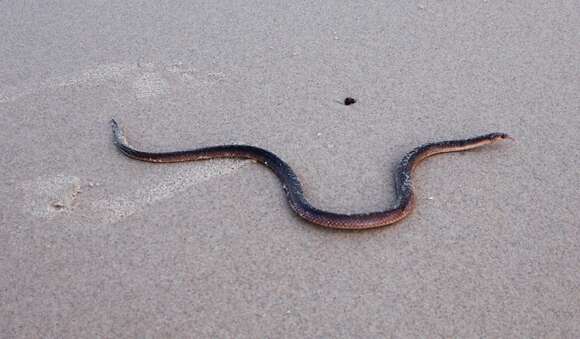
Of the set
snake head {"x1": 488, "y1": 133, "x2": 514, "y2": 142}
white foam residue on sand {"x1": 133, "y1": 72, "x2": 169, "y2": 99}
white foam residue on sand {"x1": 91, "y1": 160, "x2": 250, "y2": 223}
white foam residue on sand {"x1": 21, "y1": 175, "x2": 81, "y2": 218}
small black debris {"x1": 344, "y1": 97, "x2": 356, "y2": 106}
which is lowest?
white foam residue on sand {"x1": 21, "y1": 175, "x2": 81, "y2": 218}

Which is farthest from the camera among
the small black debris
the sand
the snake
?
the small black debris

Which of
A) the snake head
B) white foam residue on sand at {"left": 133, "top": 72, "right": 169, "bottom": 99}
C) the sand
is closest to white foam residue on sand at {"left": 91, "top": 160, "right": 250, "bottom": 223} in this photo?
the sand

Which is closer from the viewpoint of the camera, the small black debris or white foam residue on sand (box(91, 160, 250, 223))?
white foam residue on sand (box(91, 160, 250, 223))

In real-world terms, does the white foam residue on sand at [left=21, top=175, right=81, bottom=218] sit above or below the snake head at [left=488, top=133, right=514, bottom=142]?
below

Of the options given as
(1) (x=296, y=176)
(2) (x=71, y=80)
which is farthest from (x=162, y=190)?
(2) (x=71, y=80)

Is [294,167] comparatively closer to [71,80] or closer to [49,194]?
[49,194]

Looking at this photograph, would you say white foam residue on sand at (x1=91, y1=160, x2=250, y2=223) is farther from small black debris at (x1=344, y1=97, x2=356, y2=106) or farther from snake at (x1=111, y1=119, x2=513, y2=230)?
small black debris at (x1=344, y1=97, x2=356, y2=106)

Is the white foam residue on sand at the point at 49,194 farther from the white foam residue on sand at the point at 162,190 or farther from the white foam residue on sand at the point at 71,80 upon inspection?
the white foam residue on sand at the point at 71,80
